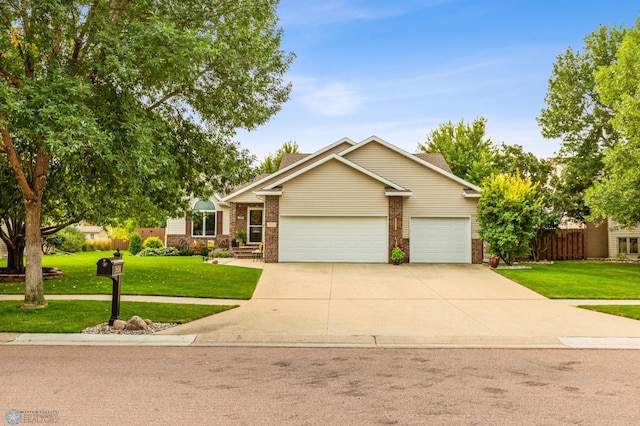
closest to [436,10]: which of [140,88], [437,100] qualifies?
[437,100]

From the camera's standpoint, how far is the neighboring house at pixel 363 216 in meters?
22.8

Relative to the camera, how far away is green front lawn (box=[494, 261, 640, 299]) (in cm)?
1505

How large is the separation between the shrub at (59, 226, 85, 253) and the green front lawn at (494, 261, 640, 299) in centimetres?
2784

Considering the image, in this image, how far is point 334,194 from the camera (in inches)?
903

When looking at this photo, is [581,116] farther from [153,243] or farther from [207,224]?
[153,243]

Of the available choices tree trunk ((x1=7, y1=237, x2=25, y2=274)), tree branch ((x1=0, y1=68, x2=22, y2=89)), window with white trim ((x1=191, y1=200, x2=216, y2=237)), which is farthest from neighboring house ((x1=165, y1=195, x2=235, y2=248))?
tree branch ((x1=0, y1=68, x2=22, y2=89))

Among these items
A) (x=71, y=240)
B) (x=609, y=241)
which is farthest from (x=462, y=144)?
(x=71, y=240)

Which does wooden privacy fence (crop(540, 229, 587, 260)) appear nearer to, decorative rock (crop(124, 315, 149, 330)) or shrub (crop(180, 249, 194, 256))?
shrub (crop(180, 249, 194, 256))

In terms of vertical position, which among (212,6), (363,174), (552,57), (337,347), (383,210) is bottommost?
(337,347)

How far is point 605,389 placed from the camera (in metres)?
6.28

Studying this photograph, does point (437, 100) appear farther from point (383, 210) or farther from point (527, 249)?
point (527, 249)

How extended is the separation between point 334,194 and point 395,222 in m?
3.15

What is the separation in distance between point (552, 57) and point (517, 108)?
7385mm

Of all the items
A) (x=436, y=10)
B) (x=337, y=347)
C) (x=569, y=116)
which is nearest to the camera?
(x=337, y=347)
